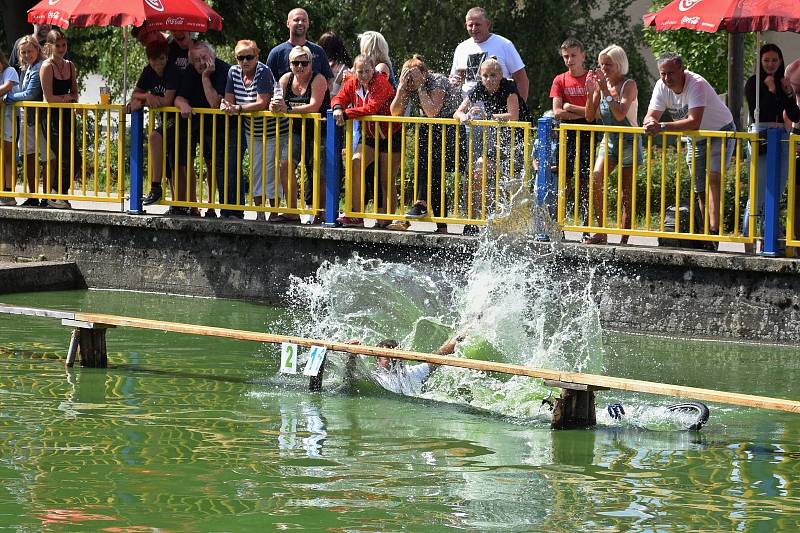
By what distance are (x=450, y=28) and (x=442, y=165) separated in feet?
36.9

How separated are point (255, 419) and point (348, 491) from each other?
1.96 meters

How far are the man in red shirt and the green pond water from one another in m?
2.34

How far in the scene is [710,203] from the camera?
1359 centimetres

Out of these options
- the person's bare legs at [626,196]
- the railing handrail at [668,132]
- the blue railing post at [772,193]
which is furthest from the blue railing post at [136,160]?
the blue railing post at [772,193]

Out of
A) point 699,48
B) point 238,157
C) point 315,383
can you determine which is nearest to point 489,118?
point 238,157

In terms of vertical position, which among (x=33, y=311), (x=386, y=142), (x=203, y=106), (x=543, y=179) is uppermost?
(x=203, y=106)

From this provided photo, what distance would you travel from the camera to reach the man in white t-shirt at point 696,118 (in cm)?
1352

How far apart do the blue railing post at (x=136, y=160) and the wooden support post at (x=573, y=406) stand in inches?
281

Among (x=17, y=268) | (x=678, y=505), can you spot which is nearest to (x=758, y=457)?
(x=678, y=505)

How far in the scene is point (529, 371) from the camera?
992cm

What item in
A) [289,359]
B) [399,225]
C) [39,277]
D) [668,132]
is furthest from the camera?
[39,277]

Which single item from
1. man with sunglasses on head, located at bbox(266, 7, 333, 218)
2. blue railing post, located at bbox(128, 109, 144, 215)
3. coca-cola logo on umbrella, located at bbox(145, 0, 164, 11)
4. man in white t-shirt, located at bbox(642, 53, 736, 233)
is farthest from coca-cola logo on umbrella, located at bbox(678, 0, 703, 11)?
blue railing post, located at bbox(128, 109, 144, 215)

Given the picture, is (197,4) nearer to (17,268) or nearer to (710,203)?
(17,268)

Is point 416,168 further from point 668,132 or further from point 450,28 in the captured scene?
point 450,28
